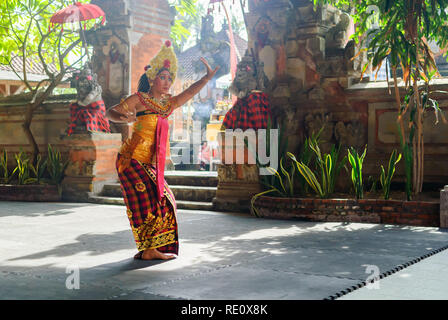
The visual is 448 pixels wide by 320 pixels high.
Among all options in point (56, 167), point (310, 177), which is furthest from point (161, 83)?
point (56, 167)

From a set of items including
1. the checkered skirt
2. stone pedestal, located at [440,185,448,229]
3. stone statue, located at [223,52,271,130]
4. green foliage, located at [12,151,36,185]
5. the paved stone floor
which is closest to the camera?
the paved stone floor

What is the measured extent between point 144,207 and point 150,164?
1.42 ft

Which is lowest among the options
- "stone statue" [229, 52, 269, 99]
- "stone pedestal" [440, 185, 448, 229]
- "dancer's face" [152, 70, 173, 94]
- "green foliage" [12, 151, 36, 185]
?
"stone pedestal" [440, 185, 448, 229]

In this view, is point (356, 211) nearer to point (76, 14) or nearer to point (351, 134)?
point (351, 134)

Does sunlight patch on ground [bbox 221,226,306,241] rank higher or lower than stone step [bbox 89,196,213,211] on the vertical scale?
lower

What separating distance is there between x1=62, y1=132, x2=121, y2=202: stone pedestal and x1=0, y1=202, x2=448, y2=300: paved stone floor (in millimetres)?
2954

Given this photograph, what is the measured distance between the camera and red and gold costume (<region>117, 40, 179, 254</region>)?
17.6 ft

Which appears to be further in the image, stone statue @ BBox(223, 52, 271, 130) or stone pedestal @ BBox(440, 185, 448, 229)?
stone statue @ BBox(223, 52, 271, 130)

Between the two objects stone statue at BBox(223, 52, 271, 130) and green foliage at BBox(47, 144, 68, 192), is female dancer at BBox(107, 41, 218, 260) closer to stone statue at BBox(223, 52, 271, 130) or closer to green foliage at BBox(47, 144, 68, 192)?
stone statue at BBox(223, 52, 271, 130)

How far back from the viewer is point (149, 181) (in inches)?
214

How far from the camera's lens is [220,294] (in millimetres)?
4023

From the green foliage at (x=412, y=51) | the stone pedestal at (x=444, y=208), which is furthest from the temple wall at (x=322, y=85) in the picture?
the stone pedestal at (x=444, y=208)

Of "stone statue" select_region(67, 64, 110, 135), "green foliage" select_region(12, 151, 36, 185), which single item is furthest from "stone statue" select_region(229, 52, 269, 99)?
"green foliage" select_region(12, 151, 36, 185)

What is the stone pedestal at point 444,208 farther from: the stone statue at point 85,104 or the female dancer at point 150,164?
the stone statue at point 85,104
